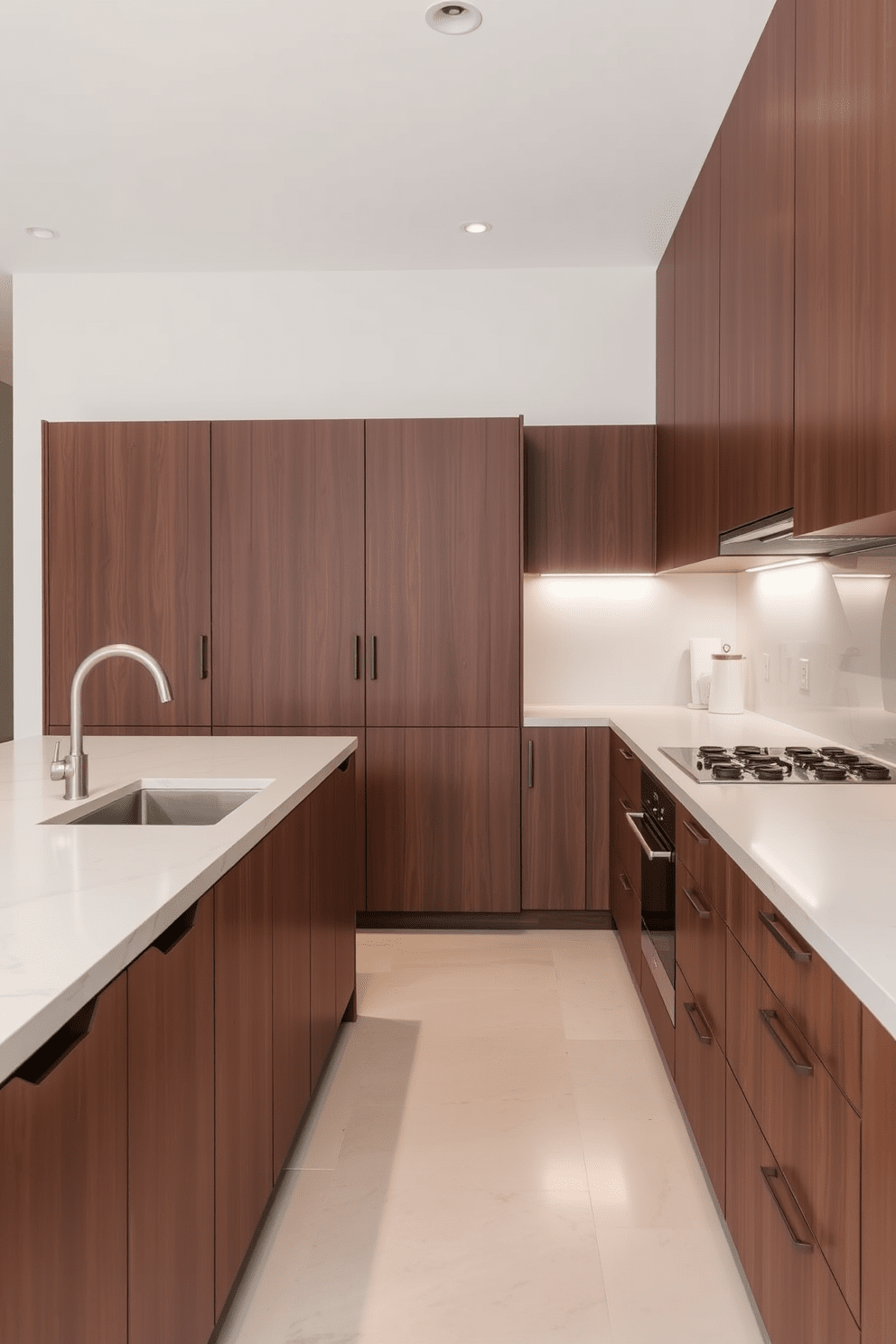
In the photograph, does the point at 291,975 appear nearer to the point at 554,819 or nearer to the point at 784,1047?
the point at 784,1047

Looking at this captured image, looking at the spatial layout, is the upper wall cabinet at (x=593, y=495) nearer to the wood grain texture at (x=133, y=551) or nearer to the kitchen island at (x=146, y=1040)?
the wood grain texture at (x=133, y=551)

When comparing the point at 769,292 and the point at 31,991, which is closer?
the point at 31,991

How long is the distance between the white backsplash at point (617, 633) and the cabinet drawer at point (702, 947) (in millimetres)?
2006

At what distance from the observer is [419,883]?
399 cm

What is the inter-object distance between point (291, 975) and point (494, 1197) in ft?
2.18

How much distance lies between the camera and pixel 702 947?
2182 millimetres

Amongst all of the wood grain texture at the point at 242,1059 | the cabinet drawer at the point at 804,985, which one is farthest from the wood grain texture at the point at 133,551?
the cabinet drawer at the point at 804,985

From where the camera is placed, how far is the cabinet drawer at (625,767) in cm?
325

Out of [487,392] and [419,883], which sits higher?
[487,392]

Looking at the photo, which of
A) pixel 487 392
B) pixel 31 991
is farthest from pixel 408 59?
pixel 31 991

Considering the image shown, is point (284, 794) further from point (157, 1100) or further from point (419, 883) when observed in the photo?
point (419, 883)

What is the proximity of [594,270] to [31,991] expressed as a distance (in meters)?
4.07

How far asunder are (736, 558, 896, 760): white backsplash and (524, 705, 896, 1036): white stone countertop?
180 millimetres

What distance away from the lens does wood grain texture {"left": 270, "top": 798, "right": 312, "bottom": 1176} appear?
81.7 inches
